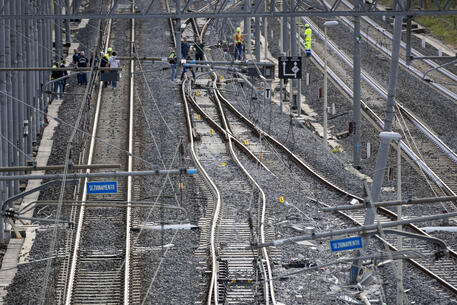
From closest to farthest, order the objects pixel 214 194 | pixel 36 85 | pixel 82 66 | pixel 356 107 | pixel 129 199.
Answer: pixel 129 199 → pixel 214 194 → pixel 356 107 → pixel 36 85 → pixel 82 66

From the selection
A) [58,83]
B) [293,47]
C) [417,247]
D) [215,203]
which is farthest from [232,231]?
[58,83]

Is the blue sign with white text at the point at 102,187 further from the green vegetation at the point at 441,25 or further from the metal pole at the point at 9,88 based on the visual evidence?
the green vegetation at the point at 441,25

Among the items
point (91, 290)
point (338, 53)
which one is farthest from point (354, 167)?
point (338, 53)

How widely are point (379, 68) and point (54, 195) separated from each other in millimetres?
22121

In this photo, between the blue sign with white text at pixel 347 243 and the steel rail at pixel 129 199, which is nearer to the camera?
the blue sign with white text at pixel 347 243

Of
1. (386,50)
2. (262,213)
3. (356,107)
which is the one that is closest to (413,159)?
(356,107)

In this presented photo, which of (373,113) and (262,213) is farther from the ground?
(373,113)

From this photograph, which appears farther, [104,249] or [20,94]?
Answer: [20,94]

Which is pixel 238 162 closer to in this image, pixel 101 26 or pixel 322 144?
pixel 322 144

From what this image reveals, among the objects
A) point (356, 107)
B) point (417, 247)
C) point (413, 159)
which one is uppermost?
point (356, 107)

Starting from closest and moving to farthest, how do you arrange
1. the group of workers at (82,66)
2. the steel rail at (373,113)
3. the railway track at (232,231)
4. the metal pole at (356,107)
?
the railway track at (232,231)
the steel rail at (373,113)
the metal pole at (356,107)
the group of workers at (82,66)

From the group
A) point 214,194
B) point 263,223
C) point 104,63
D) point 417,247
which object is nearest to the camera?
point 417,247

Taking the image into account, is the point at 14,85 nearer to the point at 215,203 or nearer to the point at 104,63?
the point at 215,203

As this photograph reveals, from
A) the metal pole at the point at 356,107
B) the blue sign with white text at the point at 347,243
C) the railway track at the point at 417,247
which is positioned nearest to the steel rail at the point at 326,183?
the railway track at the point at 417,247
